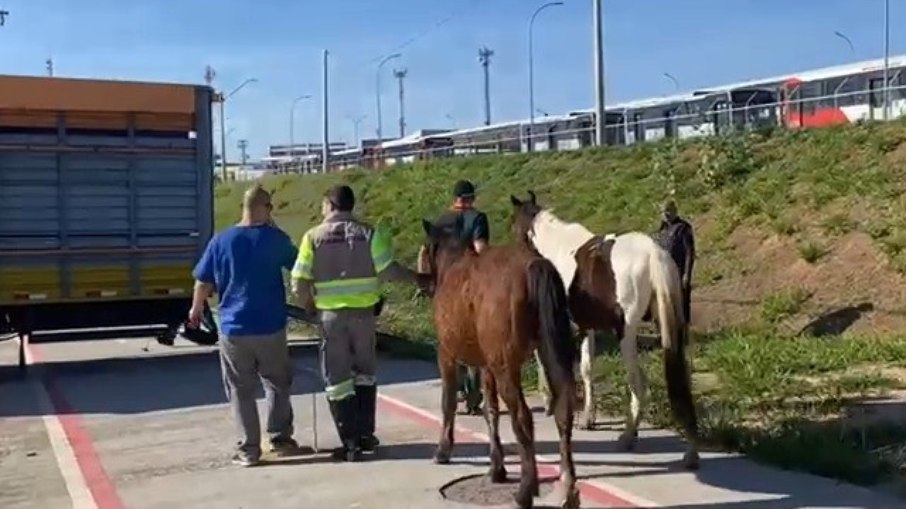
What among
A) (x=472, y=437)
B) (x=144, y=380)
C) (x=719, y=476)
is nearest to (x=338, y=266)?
(x=472, y=437)

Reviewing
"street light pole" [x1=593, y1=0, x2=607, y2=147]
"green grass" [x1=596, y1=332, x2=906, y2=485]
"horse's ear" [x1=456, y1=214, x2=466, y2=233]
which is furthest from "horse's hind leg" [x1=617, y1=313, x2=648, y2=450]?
"street light pole" [x1=593, y1=0, x2=607, y2=147]

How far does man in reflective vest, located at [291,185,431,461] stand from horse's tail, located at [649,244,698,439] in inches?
70.1

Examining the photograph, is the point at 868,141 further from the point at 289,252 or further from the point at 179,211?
the point at 289,252

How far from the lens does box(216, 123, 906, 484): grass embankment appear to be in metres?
9.41

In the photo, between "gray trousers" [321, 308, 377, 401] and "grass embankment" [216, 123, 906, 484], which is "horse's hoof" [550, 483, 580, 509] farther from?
"gray trousers" [321, 308, 377, 401]

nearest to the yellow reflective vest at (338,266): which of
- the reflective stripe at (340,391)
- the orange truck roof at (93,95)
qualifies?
the reflective stripe at (340,391)

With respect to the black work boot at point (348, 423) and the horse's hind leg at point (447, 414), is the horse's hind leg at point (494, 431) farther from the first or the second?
the black work boot at point (348, 423)

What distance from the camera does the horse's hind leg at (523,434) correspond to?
23.1ft

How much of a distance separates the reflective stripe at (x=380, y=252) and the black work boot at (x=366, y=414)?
3.06ft

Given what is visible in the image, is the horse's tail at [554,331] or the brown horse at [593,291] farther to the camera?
the brown horse at [593,291]

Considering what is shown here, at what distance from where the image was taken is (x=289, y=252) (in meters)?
8.89

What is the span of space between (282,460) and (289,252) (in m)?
1.59

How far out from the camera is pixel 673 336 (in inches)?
326

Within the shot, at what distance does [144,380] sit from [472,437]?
5.86 metres
